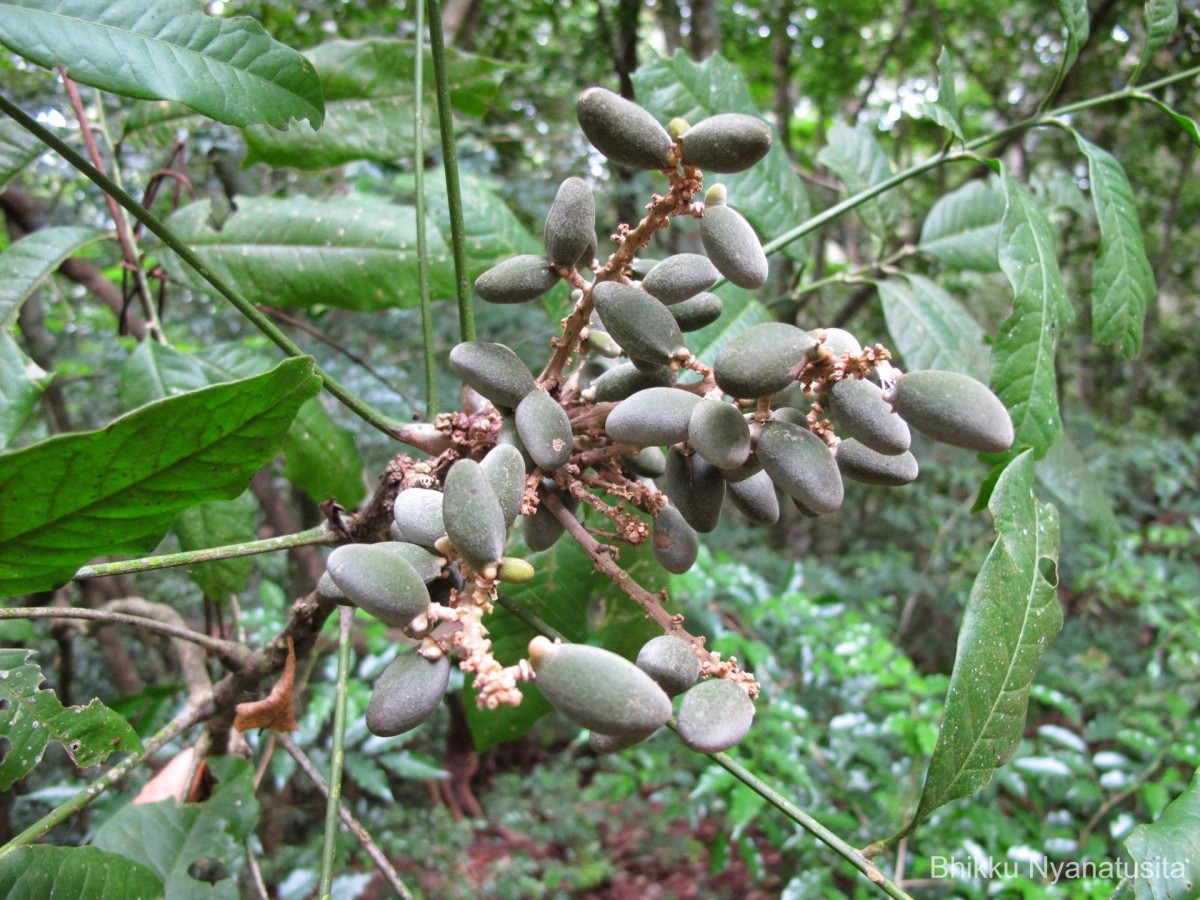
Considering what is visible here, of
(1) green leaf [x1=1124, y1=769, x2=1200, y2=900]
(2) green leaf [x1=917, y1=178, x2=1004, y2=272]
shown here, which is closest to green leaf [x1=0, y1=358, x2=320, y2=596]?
(1) green leaf [x1=1124, y1=769, x2=1200, y2=900]

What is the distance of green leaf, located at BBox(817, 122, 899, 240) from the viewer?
51.6 inches

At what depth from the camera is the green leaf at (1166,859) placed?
0.67m

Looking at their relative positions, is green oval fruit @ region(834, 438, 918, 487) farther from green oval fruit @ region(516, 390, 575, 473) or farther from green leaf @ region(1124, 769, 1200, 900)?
green leaf @ region(1124, 769, 1200, 900)

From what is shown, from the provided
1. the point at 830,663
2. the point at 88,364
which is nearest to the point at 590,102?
the point at 830,663

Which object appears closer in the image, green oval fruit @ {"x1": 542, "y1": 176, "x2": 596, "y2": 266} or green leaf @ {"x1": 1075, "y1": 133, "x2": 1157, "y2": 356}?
green oval fruit @ {"x1": 542, "y1": 176, "x2": 596, "y2": 266}

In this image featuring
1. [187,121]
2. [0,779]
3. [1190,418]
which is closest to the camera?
[0,779]

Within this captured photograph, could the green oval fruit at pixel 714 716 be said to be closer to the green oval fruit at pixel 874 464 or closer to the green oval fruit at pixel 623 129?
the green oval fruit at pixel 874 464

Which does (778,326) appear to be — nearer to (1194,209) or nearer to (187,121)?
(187,121)

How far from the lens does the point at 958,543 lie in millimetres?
3836

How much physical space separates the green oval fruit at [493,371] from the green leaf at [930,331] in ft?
2.16

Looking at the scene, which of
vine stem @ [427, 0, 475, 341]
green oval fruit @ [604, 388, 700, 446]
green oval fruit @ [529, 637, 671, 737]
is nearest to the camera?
green oval fruit @ [529, 637, 671, 737]

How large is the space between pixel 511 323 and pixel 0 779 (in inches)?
86.8

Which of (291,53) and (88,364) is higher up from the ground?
(291,53)

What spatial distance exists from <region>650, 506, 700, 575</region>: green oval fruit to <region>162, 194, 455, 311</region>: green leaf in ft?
2.06
